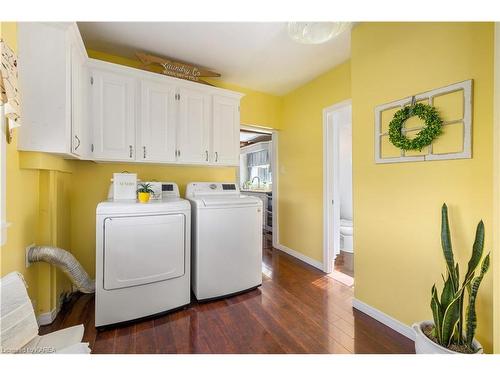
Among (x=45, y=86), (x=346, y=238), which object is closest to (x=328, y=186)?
(x=346, y=238)

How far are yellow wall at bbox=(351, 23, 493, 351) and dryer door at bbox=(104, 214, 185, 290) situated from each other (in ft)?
5.41

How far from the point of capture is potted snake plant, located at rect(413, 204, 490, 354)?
1.12 metres

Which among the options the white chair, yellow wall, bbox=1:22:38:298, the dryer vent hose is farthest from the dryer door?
the white chair

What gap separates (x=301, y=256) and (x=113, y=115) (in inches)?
116

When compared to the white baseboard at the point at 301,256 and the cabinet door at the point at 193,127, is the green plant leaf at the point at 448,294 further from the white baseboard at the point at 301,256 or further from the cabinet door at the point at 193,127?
the cabinet door at the point at 193,127

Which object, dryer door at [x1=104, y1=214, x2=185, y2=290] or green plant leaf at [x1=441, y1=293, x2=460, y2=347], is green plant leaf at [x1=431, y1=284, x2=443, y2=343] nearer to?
green plant leaf at [x1=441, y1=293, x2=460, y2=347]

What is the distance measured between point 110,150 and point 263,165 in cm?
413

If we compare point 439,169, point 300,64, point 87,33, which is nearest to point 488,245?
point 439,169

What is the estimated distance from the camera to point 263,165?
5797 mm

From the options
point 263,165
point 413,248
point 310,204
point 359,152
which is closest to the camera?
point 413,248

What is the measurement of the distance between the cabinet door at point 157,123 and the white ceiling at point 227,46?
0.43 metres

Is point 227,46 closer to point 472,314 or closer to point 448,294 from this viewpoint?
point 448,294

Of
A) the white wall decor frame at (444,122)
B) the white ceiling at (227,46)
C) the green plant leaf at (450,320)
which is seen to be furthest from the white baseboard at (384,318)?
the white ceiling at (227,46)
